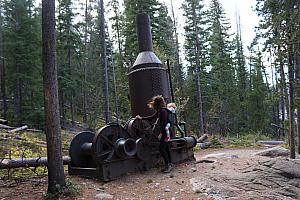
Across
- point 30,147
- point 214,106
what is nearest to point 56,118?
point 30,147

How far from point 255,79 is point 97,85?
16.7m

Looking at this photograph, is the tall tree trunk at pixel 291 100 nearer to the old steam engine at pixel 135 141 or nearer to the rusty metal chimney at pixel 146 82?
the old steam engine at pixel 135 141

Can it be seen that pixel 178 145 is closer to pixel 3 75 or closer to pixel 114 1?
pixel 3 75

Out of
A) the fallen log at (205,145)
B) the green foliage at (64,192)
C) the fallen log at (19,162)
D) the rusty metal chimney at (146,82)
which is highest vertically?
the rusty metal chimney at (146,82)

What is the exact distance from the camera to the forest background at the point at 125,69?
24203mm

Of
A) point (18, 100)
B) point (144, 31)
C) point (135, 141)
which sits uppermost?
point (144, 31)

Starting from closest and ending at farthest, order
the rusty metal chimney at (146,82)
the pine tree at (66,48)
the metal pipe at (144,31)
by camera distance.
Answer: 1. the rusty metal chimney at (146,82)
2. the metal pipe at (144,31)
3. the pine tree at (66,48)

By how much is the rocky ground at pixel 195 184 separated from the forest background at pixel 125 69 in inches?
446

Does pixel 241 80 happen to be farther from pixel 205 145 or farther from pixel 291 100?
pixel 291 100

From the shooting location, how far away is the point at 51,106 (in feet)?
21.2

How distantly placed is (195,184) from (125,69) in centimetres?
2209

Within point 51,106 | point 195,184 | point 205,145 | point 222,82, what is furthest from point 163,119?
point 222,82

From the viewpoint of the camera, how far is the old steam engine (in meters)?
7.88

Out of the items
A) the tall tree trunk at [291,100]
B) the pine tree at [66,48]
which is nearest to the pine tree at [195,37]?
the pine tree at [66,48]
